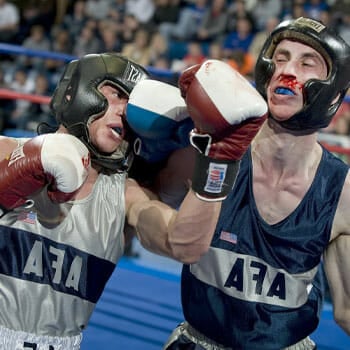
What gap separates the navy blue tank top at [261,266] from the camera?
194 cm

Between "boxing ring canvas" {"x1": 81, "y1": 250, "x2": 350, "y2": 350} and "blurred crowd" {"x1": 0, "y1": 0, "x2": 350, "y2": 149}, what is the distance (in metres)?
2.48

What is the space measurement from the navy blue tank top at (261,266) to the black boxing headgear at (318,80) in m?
0.17

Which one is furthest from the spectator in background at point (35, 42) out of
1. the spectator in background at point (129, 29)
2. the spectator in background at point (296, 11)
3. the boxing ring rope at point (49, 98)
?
the boxing ring rope at point (49, 98)

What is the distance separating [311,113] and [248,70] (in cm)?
442

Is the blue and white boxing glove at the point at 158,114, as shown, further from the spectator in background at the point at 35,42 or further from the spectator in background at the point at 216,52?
the spectator in background at the point at 35,42

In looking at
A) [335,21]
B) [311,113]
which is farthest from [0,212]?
[335,21]

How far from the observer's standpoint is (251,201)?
1.96 meters

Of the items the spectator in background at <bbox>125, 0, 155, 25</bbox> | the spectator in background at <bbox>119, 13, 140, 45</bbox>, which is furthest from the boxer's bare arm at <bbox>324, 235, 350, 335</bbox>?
the spectator in background at <bbox>125, 0, 155, 25</bbox>

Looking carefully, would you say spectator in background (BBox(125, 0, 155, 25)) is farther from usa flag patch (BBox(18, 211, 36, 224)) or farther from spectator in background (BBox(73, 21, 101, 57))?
usa flag patch (BBox(18, 211, 36, 224))

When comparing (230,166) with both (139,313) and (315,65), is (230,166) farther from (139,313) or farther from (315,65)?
(139,313)

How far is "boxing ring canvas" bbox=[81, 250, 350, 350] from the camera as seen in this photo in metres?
3.22

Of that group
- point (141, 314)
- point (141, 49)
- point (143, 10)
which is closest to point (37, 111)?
point (141, 49)

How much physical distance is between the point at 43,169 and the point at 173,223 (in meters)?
0.32

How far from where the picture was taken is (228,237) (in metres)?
1.95
